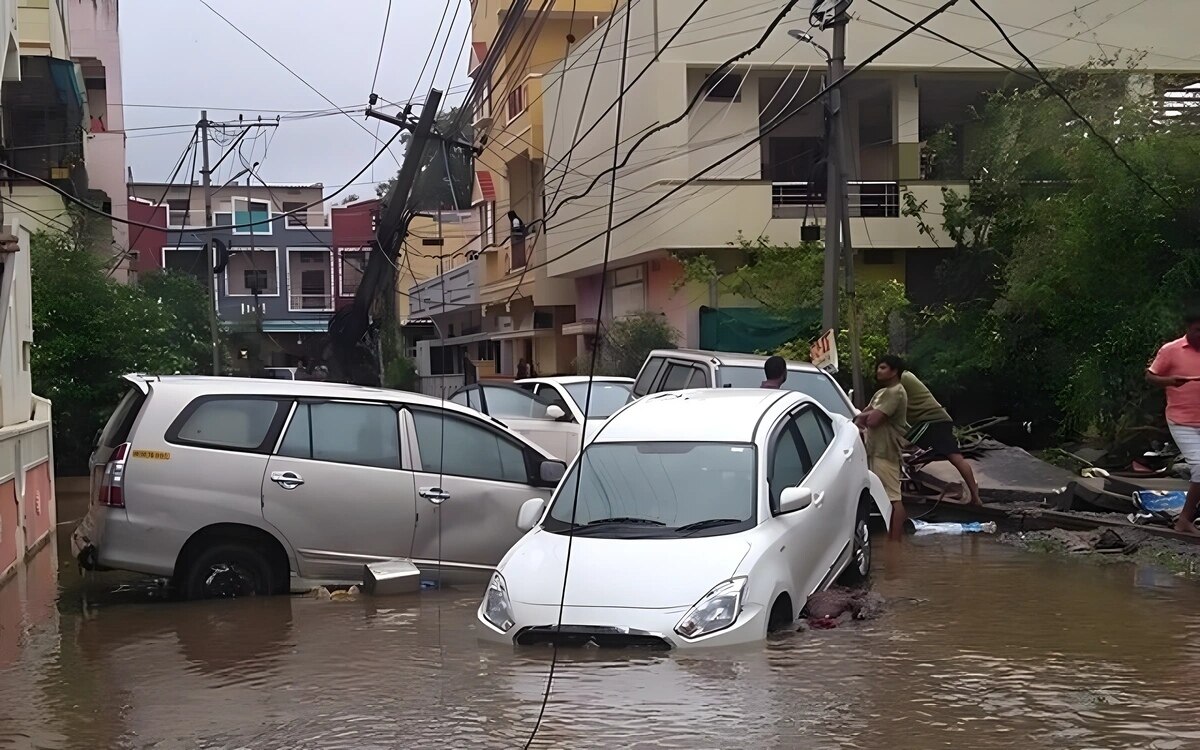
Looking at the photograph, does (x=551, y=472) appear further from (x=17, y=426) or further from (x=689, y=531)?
(x=17, y=426)

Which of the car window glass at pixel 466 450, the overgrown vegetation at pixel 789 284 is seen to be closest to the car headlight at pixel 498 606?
the car window glass at pixel 466 450

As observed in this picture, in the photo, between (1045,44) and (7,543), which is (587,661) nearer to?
(7,543)

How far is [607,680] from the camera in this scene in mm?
6824

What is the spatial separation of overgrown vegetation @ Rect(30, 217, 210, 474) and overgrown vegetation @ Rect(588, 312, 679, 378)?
29.2ft

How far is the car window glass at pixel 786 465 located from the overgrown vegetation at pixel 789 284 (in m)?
14.3

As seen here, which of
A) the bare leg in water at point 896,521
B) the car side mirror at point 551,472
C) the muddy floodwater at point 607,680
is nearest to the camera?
the muddy floodwater at point 607,680

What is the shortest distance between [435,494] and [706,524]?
275 cm

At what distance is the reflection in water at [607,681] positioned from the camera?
6.02m

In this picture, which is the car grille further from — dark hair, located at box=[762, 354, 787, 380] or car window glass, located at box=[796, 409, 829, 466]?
dark hair, located at box=[762, 354, 787, 380]

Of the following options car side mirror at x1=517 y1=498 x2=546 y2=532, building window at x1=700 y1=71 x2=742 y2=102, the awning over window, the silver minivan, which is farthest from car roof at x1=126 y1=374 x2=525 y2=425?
the awning over window

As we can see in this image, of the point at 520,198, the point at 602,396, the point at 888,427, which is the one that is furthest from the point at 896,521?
the point at 520,198

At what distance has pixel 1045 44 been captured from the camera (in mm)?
25500

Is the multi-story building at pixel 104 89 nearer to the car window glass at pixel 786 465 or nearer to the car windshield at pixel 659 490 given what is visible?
the car windshield at pixel 659 490

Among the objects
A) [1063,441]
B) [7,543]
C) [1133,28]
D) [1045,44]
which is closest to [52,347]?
[7,543]
